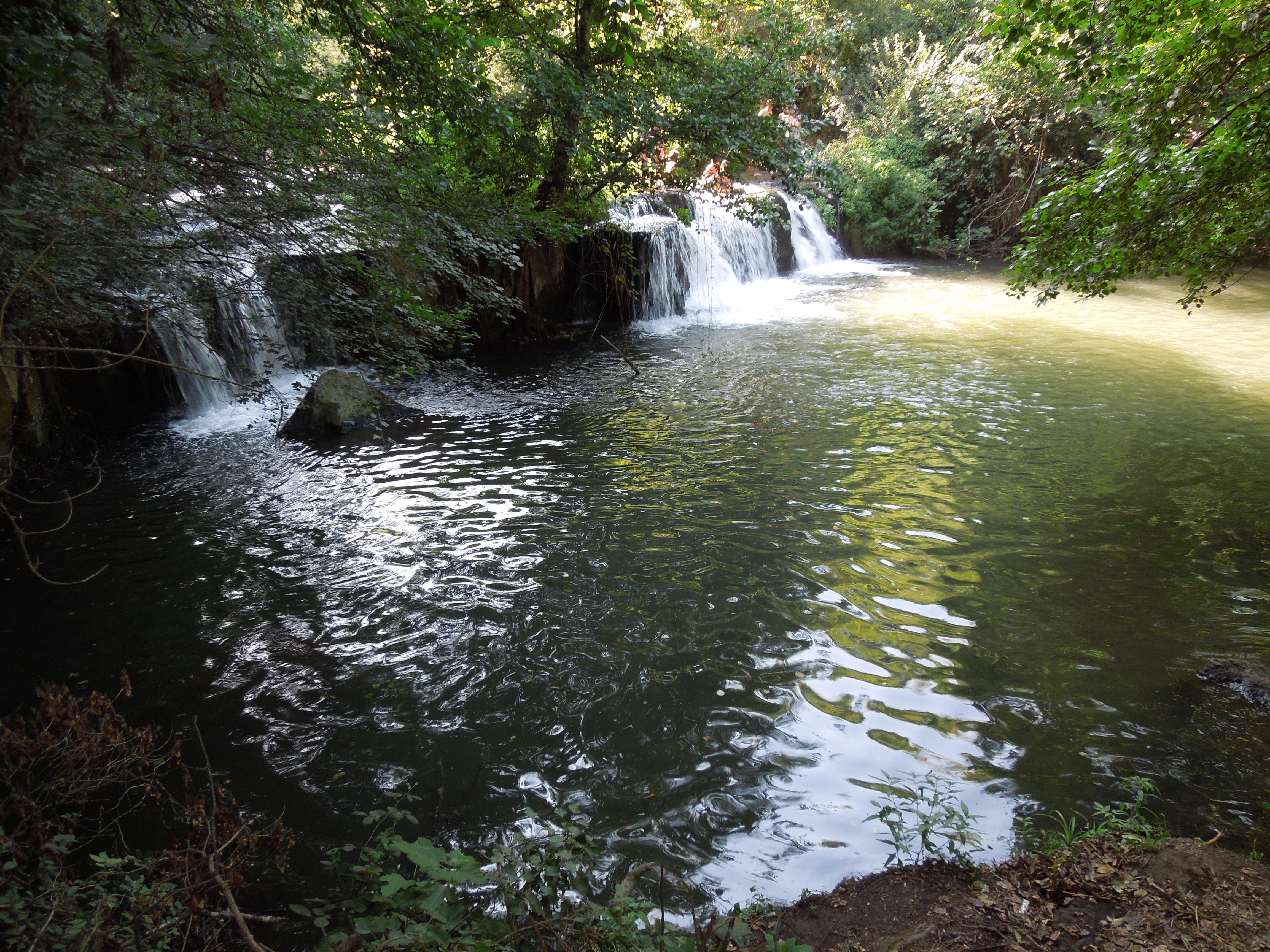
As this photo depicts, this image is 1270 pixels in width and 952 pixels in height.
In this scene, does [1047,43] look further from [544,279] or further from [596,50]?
[544,279]

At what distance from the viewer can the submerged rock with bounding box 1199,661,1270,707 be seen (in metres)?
3.74

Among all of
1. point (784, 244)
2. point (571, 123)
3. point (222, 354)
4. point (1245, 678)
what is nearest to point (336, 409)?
point (222, 354)

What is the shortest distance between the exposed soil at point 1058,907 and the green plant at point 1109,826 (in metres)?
0.08

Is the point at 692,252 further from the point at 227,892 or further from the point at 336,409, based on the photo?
the point at 227,892

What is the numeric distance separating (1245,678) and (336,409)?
9.04 meters

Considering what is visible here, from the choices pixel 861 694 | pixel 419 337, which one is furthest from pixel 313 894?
pixel 419 337

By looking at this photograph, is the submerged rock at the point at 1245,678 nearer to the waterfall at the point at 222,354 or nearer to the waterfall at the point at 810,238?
the waterfall at the point at 222,354

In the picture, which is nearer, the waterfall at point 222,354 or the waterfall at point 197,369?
the waterfall at point 222,354

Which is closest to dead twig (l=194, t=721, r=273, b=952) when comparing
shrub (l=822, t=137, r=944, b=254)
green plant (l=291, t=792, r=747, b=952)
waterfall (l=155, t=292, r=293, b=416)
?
green plant (l=291, t=792, r=747, b=952)

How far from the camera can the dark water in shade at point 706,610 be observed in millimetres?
3420

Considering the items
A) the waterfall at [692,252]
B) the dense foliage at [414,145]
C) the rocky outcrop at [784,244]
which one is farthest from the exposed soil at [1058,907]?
the rocky outcrop at [784,244]

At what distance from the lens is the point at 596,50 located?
1005cm

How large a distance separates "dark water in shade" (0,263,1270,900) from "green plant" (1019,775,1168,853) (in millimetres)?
100

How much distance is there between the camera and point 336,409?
8.85 m
